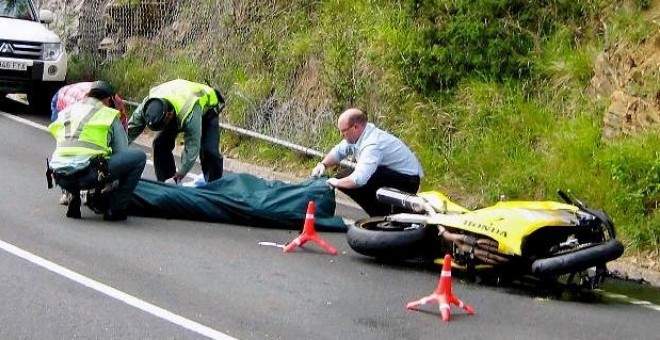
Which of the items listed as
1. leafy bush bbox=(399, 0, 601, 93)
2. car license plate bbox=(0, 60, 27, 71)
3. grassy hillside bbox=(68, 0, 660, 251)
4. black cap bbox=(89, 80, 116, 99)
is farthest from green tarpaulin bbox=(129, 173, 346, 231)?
car license plate bbox=(0, 60, 27, 71)

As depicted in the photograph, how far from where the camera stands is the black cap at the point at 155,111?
12.0 m

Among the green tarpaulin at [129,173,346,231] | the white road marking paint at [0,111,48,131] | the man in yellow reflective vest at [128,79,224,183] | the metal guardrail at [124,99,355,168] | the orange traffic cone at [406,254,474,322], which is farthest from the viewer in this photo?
the white road marking paint at [0,111,48,131]

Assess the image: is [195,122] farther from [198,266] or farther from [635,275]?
[635,275]

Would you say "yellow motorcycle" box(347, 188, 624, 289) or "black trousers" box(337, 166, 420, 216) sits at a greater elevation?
"yellow motorcycle" box(347, 188, 624, 289)

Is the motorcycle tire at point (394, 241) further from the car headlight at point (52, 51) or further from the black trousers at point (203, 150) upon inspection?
the car headlight at point (52, 51)

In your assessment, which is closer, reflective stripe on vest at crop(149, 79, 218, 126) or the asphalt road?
the asphalt road

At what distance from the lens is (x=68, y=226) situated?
11148mm

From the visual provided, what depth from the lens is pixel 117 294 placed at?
8.90 metres

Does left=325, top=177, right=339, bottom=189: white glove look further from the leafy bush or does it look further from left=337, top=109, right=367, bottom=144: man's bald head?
the leafy bush

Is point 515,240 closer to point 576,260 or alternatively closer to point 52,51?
point 576,260

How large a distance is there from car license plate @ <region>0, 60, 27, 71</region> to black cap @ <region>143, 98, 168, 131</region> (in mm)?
7552

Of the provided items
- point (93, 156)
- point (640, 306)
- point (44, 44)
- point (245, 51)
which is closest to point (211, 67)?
point (245, 51)

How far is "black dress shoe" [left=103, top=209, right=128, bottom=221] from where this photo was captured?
11.5 metres

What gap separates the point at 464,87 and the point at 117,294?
7.17 m
